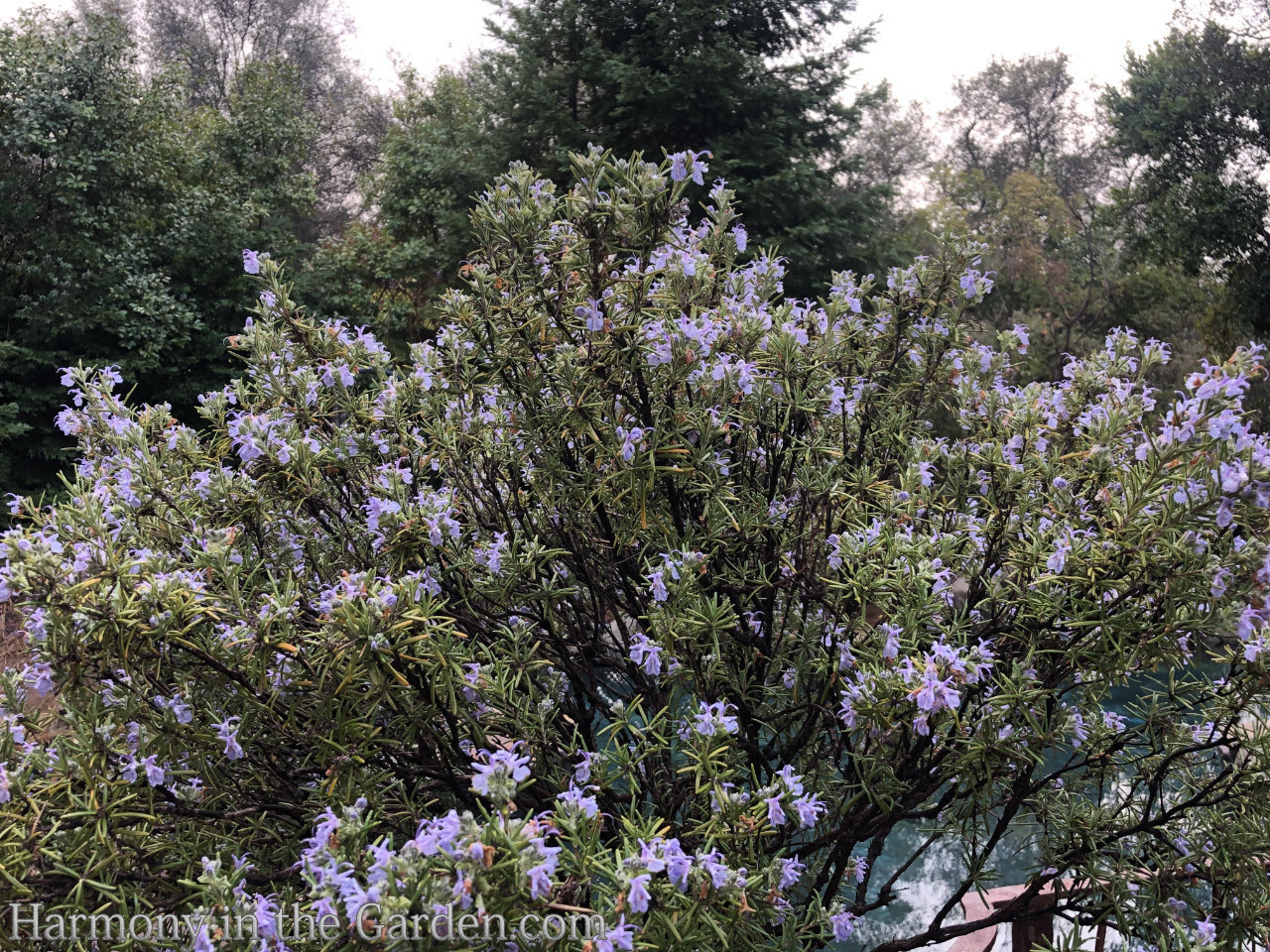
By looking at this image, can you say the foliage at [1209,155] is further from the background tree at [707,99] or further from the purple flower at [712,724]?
the purple flower at [712,724]

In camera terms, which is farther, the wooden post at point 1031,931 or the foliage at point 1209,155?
the foliage at point 1209,155

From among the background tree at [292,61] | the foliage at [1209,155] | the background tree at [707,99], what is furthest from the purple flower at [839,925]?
the background tree at [292,61]

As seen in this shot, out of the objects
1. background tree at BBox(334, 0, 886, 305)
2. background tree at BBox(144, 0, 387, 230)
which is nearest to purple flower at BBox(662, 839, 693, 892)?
background tree at BBox(334, 0, 886, 305)

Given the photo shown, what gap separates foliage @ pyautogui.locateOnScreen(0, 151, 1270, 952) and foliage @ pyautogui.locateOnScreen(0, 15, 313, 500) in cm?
723

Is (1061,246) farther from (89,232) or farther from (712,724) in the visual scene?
(712,724)

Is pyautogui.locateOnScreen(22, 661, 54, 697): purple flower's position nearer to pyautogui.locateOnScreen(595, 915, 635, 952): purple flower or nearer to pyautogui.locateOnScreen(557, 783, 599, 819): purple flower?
pyautogui.locateOnScreen(557, 783, 599, 819): purple flower

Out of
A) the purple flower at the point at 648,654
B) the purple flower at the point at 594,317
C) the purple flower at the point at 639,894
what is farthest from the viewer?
the purple flower at the point at 594,317

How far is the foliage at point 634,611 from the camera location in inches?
57.9

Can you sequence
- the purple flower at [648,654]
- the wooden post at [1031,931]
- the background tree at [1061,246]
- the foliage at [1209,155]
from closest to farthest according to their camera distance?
the purple flower at [648,654]
the wooden post at [1031,931]
the foliage at [1209,155]
the background tree at [1061,246]

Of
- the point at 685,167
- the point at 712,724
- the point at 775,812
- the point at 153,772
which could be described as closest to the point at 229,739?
the point at 153,772

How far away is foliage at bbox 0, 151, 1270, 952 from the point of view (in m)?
1.47

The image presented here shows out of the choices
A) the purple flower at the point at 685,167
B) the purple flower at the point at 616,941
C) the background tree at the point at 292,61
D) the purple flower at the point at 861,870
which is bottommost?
the purple flower at the point at 616,941

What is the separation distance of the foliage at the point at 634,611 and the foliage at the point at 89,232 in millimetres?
7231

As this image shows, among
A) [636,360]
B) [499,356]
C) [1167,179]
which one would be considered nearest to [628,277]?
[636,360]
